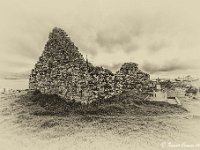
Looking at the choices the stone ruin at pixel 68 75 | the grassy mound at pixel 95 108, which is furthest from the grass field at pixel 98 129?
the stone ruin at pixel 68 75

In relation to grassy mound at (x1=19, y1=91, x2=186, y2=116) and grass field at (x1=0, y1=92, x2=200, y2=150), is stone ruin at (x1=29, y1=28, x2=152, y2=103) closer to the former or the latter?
grassy mound at (x1=19, y1=91, x2=186, y2=116)

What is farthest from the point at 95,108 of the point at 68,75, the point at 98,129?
the point at 98,129

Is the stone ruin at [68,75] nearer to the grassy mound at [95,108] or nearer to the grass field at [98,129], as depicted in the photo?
the grassy mound at [95,108]

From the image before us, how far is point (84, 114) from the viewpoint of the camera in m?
17.2

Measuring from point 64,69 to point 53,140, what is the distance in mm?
10134

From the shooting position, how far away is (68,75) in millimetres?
20547

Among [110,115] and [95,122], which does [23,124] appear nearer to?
[95,122]

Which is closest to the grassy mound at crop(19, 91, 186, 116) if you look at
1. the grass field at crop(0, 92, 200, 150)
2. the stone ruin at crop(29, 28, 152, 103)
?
the grass field at crop(0, 92, 200, 150)

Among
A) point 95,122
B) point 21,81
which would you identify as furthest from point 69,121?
point 21,81

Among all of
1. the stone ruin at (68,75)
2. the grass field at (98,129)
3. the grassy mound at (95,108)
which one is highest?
the stone ruin at (68,75)

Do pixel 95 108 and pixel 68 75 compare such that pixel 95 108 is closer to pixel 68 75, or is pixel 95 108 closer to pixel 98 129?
pixel 68 75

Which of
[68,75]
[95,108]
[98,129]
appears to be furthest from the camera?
[68,75]

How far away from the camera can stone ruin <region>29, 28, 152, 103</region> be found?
19797 mm

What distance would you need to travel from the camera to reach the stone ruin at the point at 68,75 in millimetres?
19797
